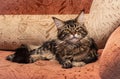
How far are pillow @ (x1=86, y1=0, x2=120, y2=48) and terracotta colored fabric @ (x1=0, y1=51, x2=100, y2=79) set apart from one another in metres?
0.25

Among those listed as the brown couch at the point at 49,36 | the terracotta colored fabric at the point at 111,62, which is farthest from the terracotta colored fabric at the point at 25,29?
the terracotta colored fabric at the point at 111,62

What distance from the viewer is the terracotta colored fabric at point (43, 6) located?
185 centimetres

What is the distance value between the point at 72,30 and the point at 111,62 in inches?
18.6

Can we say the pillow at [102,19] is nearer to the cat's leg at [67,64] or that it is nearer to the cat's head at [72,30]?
the cat's head at [72,30]

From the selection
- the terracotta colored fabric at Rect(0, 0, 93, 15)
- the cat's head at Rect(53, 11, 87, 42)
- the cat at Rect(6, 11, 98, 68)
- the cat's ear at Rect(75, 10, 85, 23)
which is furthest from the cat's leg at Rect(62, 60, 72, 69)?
the terracotta colored fabric at Rect(0, 0, 93, 15)

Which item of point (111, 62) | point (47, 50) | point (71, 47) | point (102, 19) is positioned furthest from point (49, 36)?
point (111, 62)

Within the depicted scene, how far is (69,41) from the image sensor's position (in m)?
1.61

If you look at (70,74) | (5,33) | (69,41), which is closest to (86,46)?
(69,41)

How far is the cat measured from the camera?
1.58 metres

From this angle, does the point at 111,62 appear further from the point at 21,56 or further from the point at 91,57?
the point at 21,56

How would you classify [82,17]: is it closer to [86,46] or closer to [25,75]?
[86,46]

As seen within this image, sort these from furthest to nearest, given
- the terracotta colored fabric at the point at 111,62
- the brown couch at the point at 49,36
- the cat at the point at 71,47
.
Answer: the cat at the point at 71,47
the brown couch at the point at 49,36
the terracotta colored fabric at the point at 111,62

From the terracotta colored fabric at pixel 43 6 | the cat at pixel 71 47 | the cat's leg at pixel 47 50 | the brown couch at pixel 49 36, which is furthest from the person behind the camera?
the terracotta colored fabric at pixel 43 6

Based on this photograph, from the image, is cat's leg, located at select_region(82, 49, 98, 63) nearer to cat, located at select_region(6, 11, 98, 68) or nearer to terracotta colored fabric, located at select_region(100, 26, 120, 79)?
cat, located at select_region(6, 11, 98, 68)
